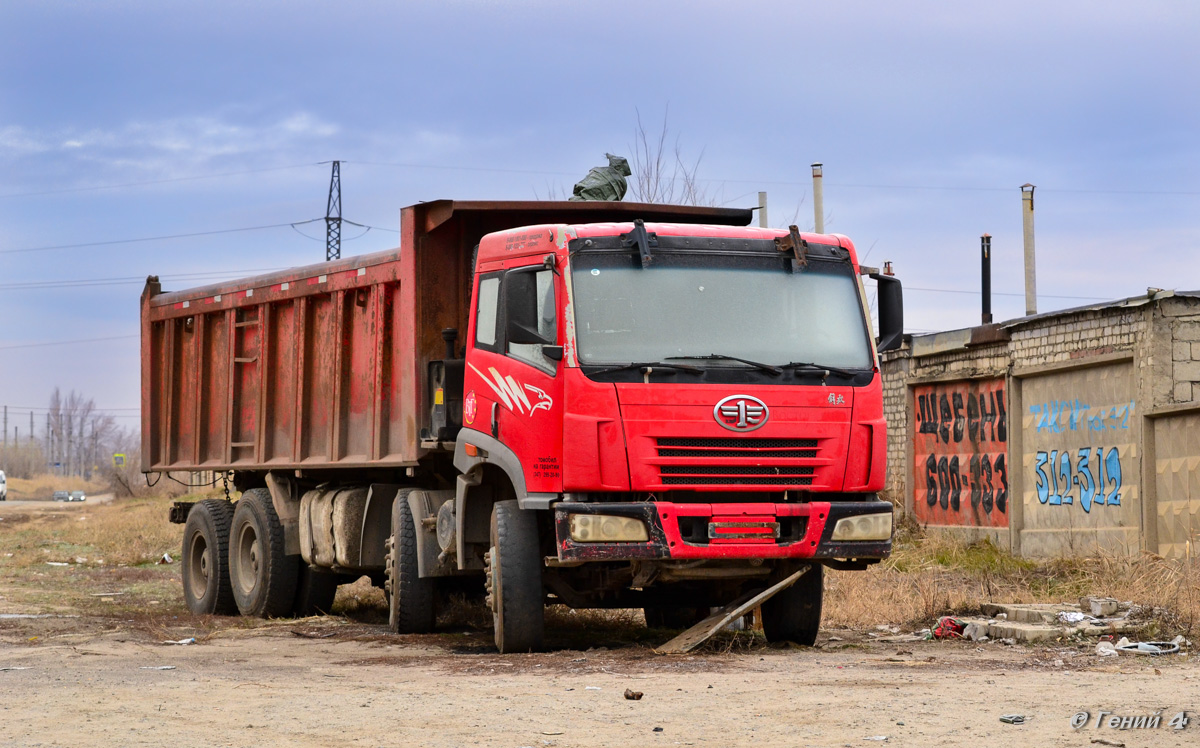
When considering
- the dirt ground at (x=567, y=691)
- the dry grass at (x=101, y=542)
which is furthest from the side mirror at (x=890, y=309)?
the dry grass at (x=101, y=542)

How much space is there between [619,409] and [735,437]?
2.38 ft

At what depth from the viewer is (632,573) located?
8.97 m

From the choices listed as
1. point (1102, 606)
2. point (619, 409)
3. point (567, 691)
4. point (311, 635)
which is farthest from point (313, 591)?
point (1102, 606)

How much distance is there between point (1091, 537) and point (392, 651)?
28.8 ft

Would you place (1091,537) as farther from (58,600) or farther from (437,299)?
(58,600)

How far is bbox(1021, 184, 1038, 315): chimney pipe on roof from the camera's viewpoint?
25.6 m

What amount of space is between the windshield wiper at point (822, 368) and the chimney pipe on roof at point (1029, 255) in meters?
17.3

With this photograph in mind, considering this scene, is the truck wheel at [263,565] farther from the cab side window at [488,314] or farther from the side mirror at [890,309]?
the side mirror at [890,309]

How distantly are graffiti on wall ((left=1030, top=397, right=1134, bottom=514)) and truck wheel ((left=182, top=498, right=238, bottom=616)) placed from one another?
29.9ft

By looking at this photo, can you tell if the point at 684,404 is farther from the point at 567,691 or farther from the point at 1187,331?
the point at 1187,331

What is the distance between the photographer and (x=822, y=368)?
8797 mm

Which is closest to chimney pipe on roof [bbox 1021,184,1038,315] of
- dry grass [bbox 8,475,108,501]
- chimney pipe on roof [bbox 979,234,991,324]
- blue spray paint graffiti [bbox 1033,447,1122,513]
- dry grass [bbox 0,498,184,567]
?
chimney pipe on roof [bbox 979,234,991,324]

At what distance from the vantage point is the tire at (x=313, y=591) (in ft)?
43.7

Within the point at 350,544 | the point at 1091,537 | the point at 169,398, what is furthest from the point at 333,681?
the point at 1091,537
